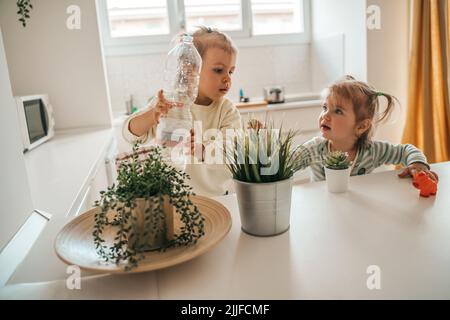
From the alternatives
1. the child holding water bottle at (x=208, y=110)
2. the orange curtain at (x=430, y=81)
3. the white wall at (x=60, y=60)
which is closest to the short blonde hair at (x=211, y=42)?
the child holding water bottle at (x=208, y=110)

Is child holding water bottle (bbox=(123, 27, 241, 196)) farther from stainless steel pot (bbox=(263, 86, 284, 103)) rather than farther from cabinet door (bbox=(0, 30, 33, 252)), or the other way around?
stainless steel pot (bbox=(263, 86, 284, 103))

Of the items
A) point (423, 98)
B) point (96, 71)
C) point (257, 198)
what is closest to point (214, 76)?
point (257, 198)

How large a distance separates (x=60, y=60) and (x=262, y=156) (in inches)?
78.0

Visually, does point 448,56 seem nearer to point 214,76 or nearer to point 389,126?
point 389,126

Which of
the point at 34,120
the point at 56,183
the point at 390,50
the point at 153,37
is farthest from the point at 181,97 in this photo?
the point at 390,50

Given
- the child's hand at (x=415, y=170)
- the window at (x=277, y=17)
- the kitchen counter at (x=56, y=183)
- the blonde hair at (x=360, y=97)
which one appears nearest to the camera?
the kitchen counter at (x=56, y=183)

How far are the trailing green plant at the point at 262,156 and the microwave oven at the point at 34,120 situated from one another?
1.30 meters

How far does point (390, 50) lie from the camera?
2.43 metres

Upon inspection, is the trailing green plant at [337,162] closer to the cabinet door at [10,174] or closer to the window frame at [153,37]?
the cabinet door at [10,174]

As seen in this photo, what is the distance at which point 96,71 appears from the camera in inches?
87.1

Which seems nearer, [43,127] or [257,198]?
[257,198]

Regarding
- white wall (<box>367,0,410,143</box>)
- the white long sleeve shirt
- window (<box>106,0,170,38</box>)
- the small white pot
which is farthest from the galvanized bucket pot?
window (<box>106,0,170,38</box>)

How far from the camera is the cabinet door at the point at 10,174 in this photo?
0.66 meters
